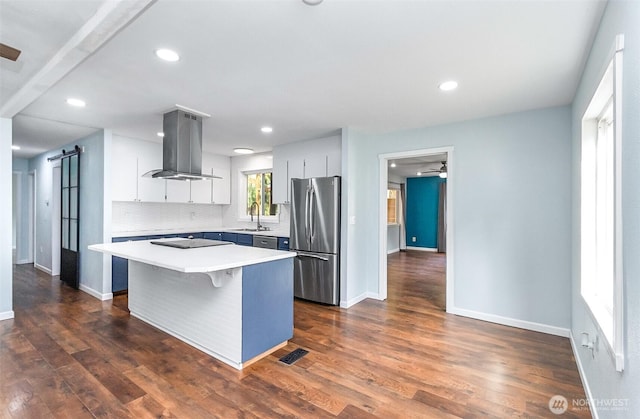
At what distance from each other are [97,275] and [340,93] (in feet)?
13.6

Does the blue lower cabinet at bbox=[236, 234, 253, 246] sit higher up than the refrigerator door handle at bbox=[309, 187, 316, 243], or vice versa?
the refrigerator door handle at bbox=[309, 187, 316, 243]

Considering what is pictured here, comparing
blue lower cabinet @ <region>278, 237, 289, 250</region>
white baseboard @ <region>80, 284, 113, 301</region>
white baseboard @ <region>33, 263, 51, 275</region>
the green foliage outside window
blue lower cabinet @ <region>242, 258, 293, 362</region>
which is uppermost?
the green foliage outside window

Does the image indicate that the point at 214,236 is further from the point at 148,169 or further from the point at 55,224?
the point at 55,224

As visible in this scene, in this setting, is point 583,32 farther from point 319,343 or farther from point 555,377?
point 319,343

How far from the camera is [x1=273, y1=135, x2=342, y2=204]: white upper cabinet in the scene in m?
4.57

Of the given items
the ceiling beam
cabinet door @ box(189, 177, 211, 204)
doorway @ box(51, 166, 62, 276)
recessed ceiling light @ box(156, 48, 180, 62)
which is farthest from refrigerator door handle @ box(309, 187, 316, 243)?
doorway @ box(51, 166, 62, 276)

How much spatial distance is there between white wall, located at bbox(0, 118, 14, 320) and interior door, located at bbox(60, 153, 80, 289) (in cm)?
128

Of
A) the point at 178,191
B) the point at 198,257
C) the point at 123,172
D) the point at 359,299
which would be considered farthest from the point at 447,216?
the point at 123,172

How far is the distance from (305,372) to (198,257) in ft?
4.04

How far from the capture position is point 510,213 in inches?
134

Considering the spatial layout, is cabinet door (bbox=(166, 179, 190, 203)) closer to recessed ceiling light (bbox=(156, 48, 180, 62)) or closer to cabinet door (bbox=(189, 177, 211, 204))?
cabinet door (bbox=(189, 177, 211, 204))

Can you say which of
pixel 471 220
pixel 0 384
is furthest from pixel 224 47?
pixel 471 220

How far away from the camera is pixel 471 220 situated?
3.66 metres

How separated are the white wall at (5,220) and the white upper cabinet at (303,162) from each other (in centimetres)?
321
